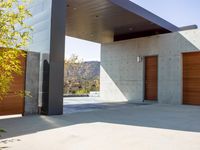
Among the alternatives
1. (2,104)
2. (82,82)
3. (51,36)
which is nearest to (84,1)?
(51,36)

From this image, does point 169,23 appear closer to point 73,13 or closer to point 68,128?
point 73,13

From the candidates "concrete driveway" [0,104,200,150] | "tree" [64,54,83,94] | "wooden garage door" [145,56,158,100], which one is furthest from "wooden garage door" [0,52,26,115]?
"tree" [64,54,83,94]

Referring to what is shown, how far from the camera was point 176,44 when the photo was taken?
1138 centimetres

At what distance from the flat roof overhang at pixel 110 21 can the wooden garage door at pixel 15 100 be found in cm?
394

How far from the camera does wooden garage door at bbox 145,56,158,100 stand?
1227 cm

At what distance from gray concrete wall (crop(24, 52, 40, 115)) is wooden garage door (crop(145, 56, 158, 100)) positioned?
23.4ft

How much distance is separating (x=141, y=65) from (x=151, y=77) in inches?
34.9

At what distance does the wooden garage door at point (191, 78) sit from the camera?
10805mm

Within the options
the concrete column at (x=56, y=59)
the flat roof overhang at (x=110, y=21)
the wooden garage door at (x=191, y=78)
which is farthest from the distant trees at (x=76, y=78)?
the concrete column at (x=56, y=59)

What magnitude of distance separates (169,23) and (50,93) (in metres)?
8.36

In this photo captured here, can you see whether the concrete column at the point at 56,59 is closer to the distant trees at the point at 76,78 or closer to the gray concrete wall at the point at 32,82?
the gray concrete wall at the point at 32,82

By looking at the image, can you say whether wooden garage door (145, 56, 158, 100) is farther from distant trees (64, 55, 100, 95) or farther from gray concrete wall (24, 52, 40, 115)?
distant trees (64, 55, 100, 95)

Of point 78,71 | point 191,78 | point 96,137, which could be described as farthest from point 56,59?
point 78,71

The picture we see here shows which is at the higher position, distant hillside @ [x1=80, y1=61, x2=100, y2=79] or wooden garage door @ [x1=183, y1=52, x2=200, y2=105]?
distant hillside @ [x1=80, y1=61, x2=100, y2=79]
